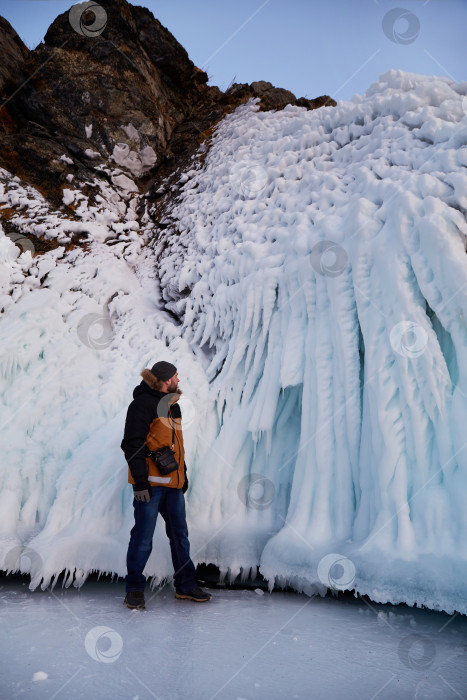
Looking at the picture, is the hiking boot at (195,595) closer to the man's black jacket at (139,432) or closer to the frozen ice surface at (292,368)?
the frozen ice surface at (292,368)

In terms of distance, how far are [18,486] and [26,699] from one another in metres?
2.55

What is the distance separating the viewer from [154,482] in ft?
10.6

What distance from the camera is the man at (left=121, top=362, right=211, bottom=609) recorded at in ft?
10.2

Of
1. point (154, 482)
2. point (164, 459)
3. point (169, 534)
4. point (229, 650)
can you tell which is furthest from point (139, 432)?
point (229, 650)

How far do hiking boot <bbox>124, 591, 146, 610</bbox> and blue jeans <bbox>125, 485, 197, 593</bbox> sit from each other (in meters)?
0.03

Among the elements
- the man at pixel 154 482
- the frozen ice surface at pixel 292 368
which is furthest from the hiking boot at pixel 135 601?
the frozen ice surface at pixel 292 368

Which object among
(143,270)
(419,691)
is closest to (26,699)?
(419,691)

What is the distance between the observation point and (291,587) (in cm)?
352

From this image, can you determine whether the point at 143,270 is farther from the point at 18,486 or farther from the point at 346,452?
the point at 346,452

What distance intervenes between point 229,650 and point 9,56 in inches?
397

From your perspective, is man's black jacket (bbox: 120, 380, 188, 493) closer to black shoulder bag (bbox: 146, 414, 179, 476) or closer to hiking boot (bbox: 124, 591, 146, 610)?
black shoulder bag (bbox: 146, 414, 179, 476)

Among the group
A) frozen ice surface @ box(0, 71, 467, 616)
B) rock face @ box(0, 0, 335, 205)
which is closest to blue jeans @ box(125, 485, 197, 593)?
frozen ice surface @ box(0, 71, 467, 616)

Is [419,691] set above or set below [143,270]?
below

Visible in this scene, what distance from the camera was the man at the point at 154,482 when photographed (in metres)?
3.12
